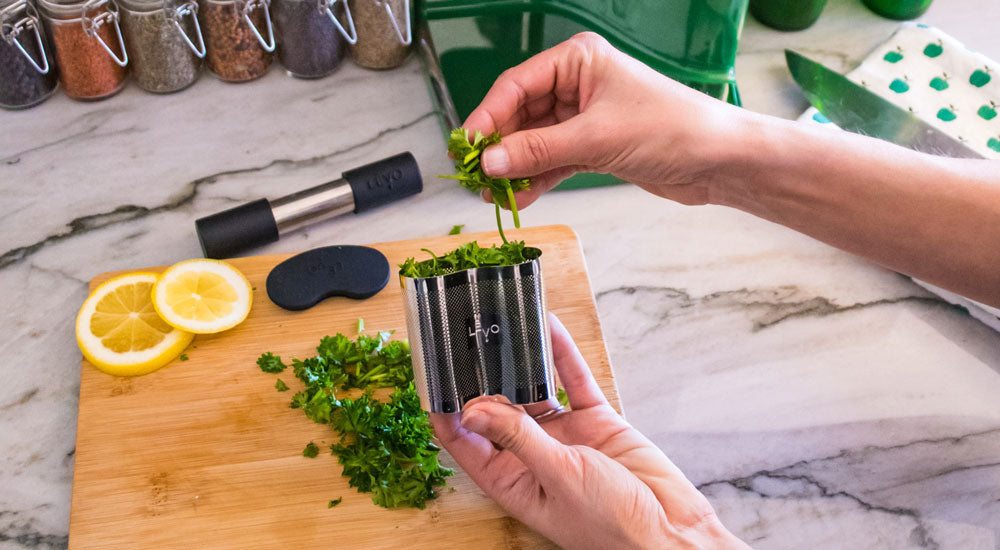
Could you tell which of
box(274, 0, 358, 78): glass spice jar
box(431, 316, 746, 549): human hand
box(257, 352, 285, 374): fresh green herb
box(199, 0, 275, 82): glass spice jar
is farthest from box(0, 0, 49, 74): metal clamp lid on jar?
box(431, 316, 746, 549): human hand

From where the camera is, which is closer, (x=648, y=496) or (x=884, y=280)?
(x=648, y=496)

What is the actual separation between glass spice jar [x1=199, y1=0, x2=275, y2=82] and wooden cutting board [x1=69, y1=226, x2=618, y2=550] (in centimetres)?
58

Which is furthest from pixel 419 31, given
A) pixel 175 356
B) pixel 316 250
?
pixel 175 356

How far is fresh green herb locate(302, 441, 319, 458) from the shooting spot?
3.84ft

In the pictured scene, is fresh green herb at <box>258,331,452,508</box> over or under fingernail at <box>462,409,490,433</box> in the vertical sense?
under

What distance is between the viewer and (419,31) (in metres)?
1.73

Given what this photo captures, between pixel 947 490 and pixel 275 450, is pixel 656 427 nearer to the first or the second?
pixel 947 490

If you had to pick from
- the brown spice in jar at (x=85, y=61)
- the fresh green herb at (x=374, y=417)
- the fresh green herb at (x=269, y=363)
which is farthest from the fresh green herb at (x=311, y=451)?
the brown spice in jar at (x=85, y=61)

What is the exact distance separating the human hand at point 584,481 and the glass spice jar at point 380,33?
0.85 metres

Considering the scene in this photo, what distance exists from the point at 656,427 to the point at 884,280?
54 cm

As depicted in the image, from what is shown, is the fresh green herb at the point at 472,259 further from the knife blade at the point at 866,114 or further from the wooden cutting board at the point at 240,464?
the knife blade at the point at 866,114

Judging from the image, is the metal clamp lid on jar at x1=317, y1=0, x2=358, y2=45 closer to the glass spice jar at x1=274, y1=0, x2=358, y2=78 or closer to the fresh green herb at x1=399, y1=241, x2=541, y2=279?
the glass spice jar at x1=274, y1=0, x2=358, y2=78

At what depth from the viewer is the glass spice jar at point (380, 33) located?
63.5 inches

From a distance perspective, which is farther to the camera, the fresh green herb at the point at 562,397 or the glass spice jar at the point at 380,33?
the glass spice jar at the point at 380,33
